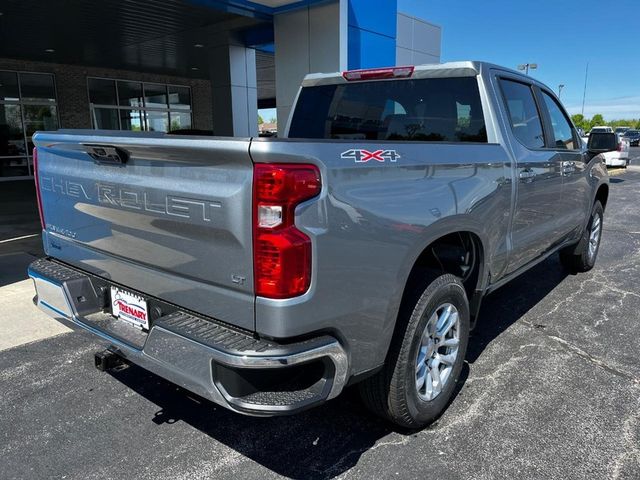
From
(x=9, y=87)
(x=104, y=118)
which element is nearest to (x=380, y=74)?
(x=9, y=87)

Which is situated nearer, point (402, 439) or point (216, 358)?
point (216, 358)

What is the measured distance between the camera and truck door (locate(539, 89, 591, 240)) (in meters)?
4.50

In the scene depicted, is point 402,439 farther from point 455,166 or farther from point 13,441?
point 13,441

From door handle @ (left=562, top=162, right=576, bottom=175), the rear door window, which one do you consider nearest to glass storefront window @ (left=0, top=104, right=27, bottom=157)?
the rear door window

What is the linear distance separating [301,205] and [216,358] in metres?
0.69

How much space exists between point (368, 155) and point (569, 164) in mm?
3078

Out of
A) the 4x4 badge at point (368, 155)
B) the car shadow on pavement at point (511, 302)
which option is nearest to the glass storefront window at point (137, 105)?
the car shadow on pavement at point (511, 302)

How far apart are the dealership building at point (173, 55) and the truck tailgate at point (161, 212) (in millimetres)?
2049

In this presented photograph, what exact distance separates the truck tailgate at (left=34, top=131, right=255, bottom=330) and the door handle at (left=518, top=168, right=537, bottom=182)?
2.34 m

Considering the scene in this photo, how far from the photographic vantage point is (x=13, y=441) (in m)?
2.86

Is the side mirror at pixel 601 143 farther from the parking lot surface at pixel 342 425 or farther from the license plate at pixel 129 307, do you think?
the license plate at pixel 129 307

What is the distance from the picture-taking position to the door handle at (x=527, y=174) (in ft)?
11.8

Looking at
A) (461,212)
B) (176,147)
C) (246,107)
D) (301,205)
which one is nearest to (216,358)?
(301,205)

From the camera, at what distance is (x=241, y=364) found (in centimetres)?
199
